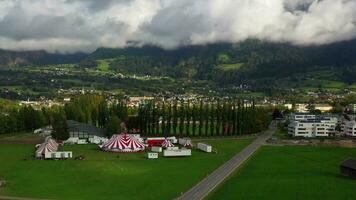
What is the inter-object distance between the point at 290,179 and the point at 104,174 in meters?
26.0

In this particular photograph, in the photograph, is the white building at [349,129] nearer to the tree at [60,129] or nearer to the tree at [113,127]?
the tree at [113,127]

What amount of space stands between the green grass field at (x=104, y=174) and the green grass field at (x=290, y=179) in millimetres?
5660

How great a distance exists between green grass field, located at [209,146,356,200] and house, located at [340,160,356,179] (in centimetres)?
110

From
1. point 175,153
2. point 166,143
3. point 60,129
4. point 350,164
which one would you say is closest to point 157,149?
point 166,143

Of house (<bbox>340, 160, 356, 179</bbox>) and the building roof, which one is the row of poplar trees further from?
house (<bbox>340, 160, 356, 179</bbox>)

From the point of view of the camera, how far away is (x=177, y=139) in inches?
4648

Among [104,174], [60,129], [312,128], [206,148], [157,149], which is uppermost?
[60,129]

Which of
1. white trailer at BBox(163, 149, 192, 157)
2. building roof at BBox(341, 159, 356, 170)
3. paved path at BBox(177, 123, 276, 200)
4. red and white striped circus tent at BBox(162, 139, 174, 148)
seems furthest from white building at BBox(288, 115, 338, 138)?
building roof at BBox(341, 159, 356, 170)

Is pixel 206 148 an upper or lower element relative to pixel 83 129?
lower

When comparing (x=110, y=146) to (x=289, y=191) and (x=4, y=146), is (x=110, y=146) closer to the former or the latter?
(x=4, y=146)

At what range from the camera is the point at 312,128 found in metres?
138

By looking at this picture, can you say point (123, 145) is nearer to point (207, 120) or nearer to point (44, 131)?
point (44, 131)

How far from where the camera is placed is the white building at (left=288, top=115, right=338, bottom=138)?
135875mm

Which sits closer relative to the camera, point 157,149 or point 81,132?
point 157,149
